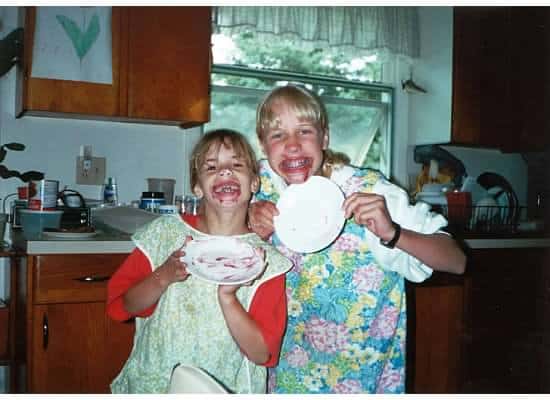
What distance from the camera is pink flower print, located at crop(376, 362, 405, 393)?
3.89ft

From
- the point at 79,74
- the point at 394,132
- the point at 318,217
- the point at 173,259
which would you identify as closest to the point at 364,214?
the point at 318,217

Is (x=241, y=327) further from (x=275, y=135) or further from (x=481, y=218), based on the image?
(x=481, y=218)

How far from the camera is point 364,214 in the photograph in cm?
100

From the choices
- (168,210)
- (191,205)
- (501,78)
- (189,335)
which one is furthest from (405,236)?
(501,78)

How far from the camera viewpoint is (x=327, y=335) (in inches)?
44.9

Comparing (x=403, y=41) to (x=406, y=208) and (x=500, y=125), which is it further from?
(x=406, y=208)

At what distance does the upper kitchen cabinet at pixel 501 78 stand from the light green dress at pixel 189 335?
2.17 metres

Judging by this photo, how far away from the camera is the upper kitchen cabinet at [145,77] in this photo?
2023mm

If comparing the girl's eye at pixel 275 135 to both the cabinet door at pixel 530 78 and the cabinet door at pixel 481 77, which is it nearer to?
the cabinet door at pixel 481 77

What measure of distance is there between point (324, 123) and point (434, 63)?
2.08m

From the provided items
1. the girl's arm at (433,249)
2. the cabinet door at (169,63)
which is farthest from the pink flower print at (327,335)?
the cabinet door at (169,63)

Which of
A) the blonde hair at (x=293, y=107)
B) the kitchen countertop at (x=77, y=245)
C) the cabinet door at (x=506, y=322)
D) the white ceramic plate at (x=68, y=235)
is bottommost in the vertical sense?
the cabinet door at (x=506, y=322)

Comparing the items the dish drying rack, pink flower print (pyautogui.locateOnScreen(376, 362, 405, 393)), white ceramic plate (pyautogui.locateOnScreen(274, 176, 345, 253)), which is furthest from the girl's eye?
the dish drying rack

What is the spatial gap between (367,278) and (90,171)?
1629 millimetres
